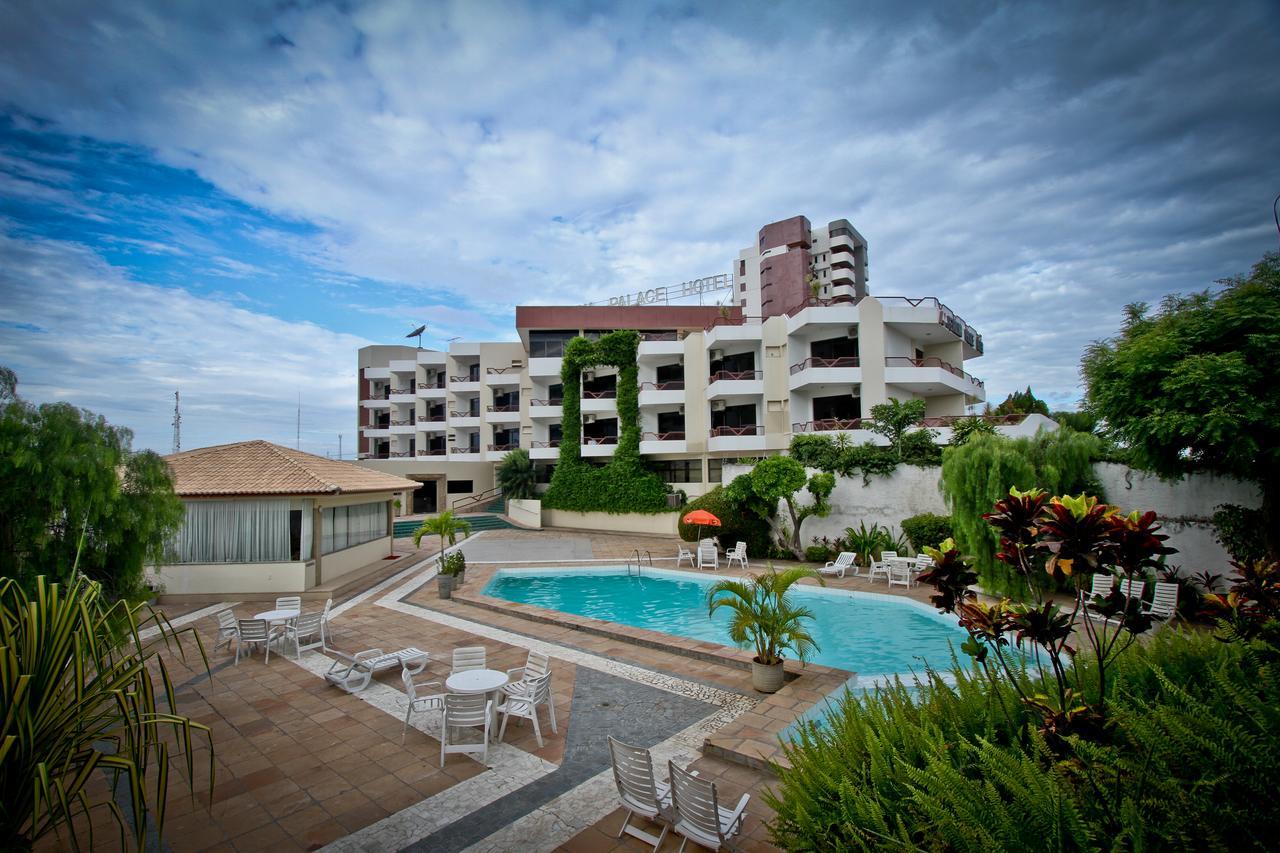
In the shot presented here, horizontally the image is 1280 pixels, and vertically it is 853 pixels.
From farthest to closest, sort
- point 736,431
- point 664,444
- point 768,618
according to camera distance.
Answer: point 664,444
point 736,431
point 768,618

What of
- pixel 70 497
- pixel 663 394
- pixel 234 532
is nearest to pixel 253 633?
pixel 70 497

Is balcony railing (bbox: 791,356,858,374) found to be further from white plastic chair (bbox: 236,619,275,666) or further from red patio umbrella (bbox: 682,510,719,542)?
white plastic chair (bbox: 236,619,275,666)

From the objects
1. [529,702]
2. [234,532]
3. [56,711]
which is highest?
[56,711]

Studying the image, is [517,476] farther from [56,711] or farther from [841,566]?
[56,711]

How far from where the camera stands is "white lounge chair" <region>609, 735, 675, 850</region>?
182 inches

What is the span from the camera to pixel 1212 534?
11.4 metres

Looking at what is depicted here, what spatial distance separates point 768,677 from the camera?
7781mm

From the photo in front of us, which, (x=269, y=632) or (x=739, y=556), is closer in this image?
(x=269, y=632)

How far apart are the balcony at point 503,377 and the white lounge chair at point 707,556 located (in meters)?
24.9

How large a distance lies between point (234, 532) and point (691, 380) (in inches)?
824

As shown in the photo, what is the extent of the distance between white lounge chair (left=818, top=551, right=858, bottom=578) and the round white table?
1142cm

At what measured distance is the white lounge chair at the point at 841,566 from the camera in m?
16.2

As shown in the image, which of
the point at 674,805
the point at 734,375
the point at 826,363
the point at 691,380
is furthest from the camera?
the point at 691,380

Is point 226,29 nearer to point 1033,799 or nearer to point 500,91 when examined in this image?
point 500,91
